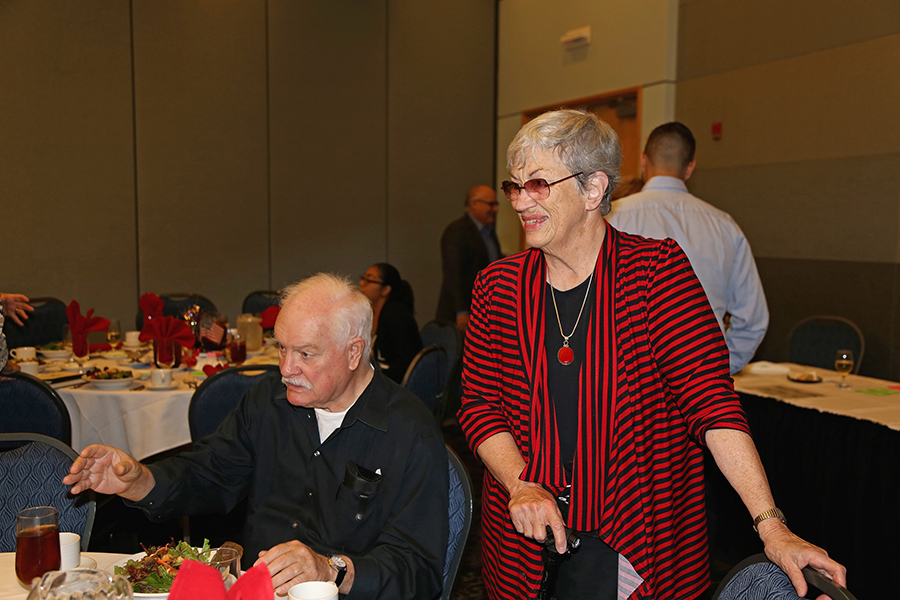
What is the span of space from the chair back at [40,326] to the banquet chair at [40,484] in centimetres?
337

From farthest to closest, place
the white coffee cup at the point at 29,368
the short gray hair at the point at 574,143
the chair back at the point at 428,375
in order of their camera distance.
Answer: the white coffee cup at the point at 29,368
the chair back at the point at 428,375
the short gray hair at the point at 574,143

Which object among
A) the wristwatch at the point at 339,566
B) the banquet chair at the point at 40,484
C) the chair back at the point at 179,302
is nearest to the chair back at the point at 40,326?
the chair back at the point at 179,302

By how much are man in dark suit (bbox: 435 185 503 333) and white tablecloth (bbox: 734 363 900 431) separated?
2687mm

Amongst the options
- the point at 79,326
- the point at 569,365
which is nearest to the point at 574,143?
the point at 569,365

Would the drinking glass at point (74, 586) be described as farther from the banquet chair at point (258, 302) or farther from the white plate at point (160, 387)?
the banquet chair at point (258, 302)

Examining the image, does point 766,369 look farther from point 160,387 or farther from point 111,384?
point 111,384

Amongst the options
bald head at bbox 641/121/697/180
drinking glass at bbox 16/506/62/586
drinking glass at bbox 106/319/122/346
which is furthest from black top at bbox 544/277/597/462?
drinking glass at bbox 106/319/122/346

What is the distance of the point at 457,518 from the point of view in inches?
71.2

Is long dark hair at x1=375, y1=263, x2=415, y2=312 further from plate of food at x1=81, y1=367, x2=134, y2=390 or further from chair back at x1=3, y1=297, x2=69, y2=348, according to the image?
chair back at x1=3, y1=297, x2=69, y2=348

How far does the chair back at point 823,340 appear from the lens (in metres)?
4.43

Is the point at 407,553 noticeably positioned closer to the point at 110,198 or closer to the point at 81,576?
the point at 81,576

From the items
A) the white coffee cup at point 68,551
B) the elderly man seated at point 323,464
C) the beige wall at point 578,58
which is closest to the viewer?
the white coffee cup at point 68,551

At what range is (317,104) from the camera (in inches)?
282

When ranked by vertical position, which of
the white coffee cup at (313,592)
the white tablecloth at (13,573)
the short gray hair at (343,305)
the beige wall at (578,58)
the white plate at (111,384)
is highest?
the beige wall at (578,58)
